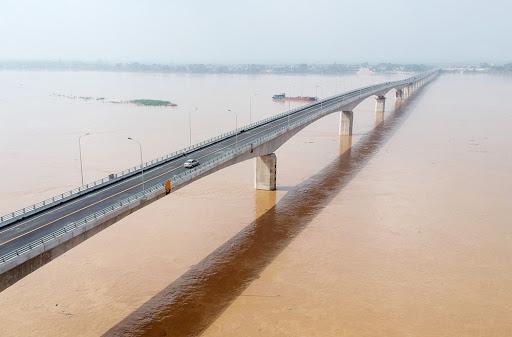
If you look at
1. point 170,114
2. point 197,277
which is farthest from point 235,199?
point 170,114

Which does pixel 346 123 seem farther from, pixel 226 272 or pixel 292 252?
pixel 226 272

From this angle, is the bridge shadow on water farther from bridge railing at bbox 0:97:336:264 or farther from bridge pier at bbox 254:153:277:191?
bridge railing at bbox 0:97:336:264

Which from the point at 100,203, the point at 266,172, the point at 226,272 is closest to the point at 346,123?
the point at 266,172

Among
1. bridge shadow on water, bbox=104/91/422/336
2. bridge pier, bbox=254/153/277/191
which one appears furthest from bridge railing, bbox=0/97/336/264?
bridge shadow on water, bbox=104/91/422/336

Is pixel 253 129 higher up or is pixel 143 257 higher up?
pixel 253 129

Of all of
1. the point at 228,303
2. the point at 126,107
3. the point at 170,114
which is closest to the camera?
the point at 228,303

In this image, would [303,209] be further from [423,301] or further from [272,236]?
[423,301]
